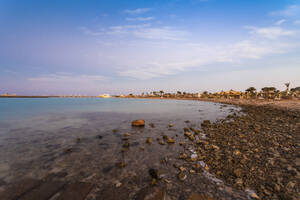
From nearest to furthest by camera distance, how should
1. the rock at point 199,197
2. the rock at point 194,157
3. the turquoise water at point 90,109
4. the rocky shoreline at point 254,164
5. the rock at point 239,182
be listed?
the rock at point 199,197 < the rocky shoreline at point 254,164 < the rock at point 239,182 < the rock at point 194,157 < the turquoise water at point 90,109

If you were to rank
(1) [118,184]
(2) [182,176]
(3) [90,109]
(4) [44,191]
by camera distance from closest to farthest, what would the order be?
1. (4) [44,191]
2. (1) [118,184]
3. (2) [182,176]
4. (3) [90,109]

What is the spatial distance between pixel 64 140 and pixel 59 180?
6.93m

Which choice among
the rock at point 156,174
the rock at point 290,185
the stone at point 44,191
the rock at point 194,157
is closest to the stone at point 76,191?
the stone at point 44,191

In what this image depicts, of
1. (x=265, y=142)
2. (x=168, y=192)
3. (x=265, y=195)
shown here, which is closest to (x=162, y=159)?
(x=168, y=192)

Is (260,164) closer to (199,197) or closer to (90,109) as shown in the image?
(199,197)

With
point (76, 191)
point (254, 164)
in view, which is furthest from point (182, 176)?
point (76, 191)

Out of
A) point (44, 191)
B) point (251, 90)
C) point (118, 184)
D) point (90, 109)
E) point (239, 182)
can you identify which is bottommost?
point (90, 109)

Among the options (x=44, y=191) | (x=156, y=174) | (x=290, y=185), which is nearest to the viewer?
(x=290, y=185)

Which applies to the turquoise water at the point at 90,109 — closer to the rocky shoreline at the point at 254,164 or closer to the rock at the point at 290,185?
the rocky shoreline at the point at 254,164

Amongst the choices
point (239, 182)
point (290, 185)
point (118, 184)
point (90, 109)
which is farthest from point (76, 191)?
point (90, 109)

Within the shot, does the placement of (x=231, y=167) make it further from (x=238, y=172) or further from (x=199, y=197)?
(x=199, y=197)

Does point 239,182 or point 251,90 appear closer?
point 239,182

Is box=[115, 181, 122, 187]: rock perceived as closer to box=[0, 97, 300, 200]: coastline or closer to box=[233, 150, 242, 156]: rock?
box=[0, 97, 300, 200]: coastline

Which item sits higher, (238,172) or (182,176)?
(238,172)
